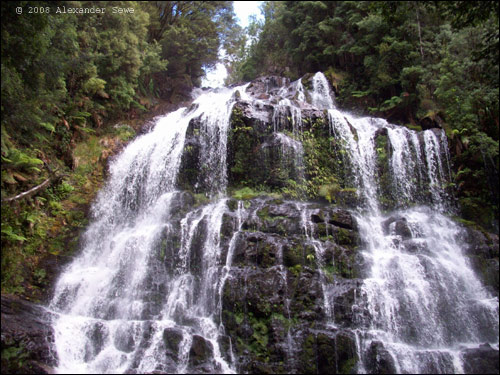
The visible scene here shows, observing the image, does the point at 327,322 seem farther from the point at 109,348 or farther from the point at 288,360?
the point at 109,348

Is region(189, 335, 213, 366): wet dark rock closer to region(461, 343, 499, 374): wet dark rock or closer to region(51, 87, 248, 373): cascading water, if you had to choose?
region(51, 87, 248, 373): cascading water

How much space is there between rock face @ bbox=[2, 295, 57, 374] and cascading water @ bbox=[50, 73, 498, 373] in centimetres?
29

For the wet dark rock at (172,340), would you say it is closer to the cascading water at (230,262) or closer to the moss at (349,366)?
the cascading water at (230,262)

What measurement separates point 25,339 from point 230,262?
494cm

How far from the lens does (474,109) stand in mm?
13453

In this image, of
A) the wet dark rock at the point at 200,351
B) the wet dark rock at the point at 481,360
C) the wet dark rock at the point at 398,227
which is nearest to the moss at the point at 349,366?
the wet dark rock at the point at 481,360

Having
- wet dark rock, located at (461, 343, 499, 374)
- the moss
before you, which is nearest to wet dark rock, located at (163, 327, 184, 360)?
the moss

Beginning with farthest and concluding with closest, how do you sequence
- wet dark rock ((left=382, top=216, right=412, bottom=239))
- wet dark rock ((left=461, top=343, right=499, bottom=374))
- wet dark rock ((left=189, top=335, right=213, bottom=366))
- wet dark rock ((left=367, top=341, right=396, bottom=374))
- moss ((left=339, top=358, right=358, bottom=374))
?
wet dark rock ((left=382, top=216, right=412, bottom=239))
moss ((left=339, top=358, right=358, bottom=374))
wet dark rock ((left=189, top=335, right=213, bottom=366))
wet dark rock ((left=367, top=341, right=396, bottom=374))
wet dark rock ((left=461, top=343, right=499, bottom=374))

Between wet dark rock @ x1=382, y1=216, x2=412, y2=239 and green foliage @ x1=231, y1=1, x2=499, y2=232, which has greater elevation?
green foliage @ x1=231, y1=1, x2=499, y2=232

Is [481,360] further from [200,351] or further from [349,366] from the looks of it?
[200,351]

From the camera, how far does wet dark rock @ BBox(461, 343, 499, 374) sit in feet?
23.4

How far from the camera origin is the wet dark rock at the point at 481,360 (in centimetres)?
712

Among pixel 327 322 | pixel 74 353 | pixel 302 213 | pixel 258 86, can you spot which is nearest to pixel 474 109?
pixel 302 213

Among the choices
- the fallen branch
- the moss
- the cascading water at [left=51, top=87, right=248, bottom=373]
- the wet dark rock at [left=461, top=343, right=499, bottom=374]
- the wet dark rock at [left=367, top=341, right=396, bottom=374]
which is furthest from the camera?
the fallen branch
